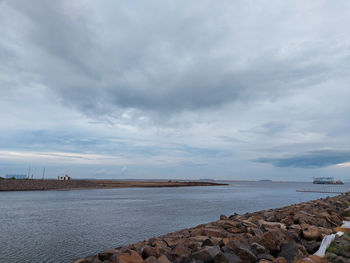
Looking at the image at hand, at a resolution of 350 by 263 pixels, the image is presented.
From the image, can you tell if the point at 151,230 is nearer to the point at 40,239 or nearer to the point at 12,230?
the point at 40,239

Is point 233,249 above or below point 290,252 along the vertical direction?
above

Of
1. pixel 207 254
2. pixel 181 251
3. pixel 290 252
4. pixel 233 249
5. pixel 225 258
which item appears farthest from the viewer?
pixel 290 252

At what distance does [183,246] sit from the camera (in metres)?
7.44

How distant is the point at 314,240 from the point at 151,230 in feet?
32.7

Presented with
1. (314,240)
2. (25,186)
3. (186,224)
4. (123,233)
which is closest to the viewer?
(314,240)

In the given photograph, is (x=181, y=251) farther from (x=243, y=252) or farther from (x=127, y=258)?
(x=243, y=252)

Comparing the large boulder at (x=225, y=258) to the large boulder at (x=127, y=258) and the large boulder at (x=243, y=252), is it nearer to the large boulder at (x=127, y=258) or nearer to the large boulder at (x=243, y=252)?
the large boulder at (x=243, y=252)

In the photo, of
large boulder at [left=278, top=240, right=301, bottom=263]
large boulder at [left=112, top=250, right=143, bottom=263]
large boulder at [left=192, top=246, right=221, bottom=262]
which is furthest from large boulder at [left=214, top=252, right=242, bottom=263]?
large boulder at [left=112, top=250, right=143, bottom=263]

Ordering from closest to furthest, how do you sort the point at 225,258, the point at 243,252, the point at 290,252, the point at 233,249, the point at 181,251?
the point at 225,258 < the point at 243,252 < the point at 233,249 < the point at 181,251 < the point at 290,252

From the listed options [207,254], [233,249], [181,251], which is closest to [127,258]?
[181,251]

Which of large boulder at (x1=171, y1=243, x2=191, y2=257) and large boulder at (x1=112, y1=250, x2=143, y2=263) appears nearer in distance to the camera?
large boulder at (x1=112, y1=250, x2=143, y2=263)

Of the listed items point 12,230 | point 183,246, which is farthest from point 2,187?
point 183,246

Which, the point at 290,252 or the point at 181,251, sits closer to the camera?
the point at 181,251

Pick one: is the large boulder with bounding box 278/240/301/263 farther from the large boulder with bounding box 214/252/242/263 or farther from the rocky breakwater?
the large boulder with bounding box 214/252/242/263
